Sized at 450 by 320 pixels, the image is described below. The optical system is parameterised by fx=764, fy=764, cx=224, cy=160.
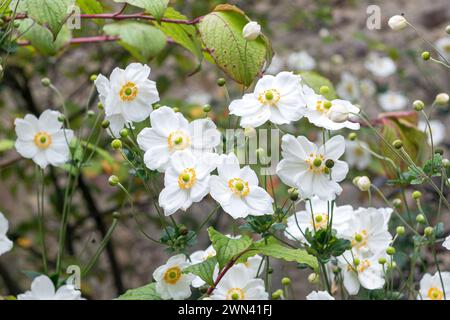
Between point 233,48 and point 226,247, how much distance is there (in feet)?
0.87

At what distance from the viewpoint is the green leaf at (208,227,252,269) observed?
2.66 feet

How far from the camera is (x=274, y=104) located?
0.87 m

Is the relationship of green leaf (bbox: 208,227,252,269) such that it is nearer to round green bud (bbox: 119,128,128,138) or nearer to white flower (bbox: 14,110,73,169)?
round green bud (bbox: 119,128,128,138)

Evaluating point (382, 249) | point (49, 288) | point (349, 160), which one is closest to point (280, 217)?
point (382, 249)

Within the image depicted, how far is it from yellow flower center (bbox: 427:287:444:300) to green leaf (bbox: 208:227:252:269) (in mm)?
264

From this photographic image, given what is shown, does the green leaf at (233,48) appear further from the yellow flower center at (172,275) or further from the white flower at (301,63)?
the white flower at (301,63)

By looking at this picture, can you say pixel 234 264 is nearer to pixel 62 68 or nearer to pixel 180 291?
pixel 180 291

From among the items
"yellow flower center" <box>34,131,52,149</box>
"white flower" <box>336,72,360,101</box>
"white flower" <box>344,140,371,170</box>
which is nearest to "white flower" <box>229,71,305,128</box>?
"yellow flower center" <box>34,131,52,149</box>

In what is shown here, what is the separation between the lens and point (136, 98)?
0.89 m

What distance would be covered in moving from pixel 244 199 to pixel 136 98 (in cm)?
18

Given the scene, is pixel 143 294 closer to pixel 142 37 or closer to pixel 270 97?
pixel 270 97

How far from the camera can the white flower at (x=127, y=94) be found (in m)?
0.88

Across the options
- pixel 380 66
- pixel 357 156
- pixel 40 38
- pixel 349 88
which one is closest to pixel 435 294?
pixel 40 38

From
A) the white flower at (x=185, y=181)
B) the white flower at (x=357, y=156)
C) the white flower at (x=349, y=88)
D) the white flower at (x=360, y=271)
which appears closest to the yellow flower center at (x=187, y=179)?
the white flower at (x=185, y=181)
